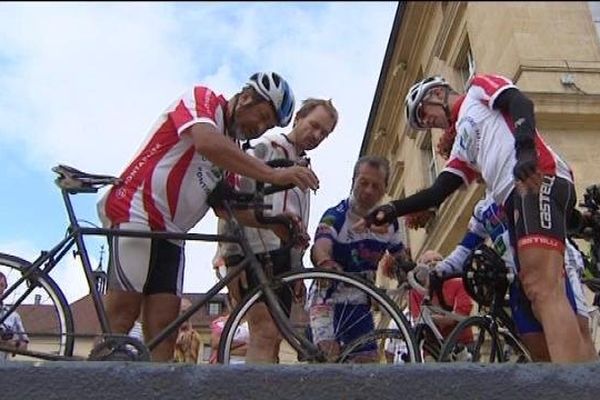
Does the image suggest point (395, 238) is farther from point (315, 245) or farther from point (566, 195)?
point (566, 195)

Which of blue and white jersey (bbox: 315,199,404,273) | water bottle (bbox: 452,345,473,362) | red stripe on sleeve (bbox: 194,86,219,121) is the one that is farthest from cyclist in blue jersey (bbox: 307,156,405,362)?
red stripe on sleeve (bbox: 194,86,219,121)

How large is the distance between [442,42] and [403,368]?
1719 centimetres

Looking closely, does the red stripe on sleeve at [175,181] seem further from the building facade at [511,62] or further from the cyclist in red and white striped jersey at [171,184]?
the building facade at [511,62]

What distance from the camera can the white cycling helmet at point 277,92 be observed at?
165 inches

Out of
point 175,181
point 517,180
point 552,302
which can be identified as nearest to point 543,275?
point 552,302

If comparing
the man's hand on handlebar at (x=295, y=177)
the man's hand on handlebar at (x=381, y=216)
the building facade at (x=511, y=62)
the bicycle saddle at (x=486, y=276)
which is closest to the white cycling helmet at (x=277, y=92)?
the man's hand on handlebar at (x=295, y=177)

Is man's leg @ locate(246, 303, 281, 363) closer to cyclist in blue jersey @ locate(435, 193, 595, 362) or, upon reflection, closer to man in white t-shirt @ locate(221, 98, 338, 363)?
man in white t-shirt @ locate(221, 98, 338, 363)

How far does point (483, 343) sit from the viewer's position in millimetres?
4457

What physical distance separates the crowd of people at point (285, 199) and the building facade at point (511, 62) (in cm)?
608

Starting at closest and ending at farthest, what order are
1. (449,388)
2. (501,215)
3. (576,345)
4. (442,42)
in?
(449,388)
(576,345)
(501,215)
(442,42)

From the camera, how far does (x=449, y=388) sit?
8.84 ft

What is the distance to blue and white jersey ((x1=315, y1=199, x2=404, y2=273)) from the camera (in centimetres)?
492

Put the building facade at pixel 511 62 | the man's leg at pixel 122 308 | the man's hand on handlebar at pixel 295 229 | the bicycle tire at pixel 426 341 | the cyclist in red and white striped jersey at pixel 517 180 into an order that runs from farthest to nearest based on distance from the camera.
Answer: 1. the building facade at pixel 511 62
2. the bicycle tire at pixel 426 341
3. the man's hand on handlebar at pixel 295 229
4. the man's leg at pixel 122 308
5. the cyclist in red and white striped jersey at pixel 517 180

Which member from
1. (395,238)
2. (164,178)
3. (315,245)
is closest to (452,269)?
(395,238)
